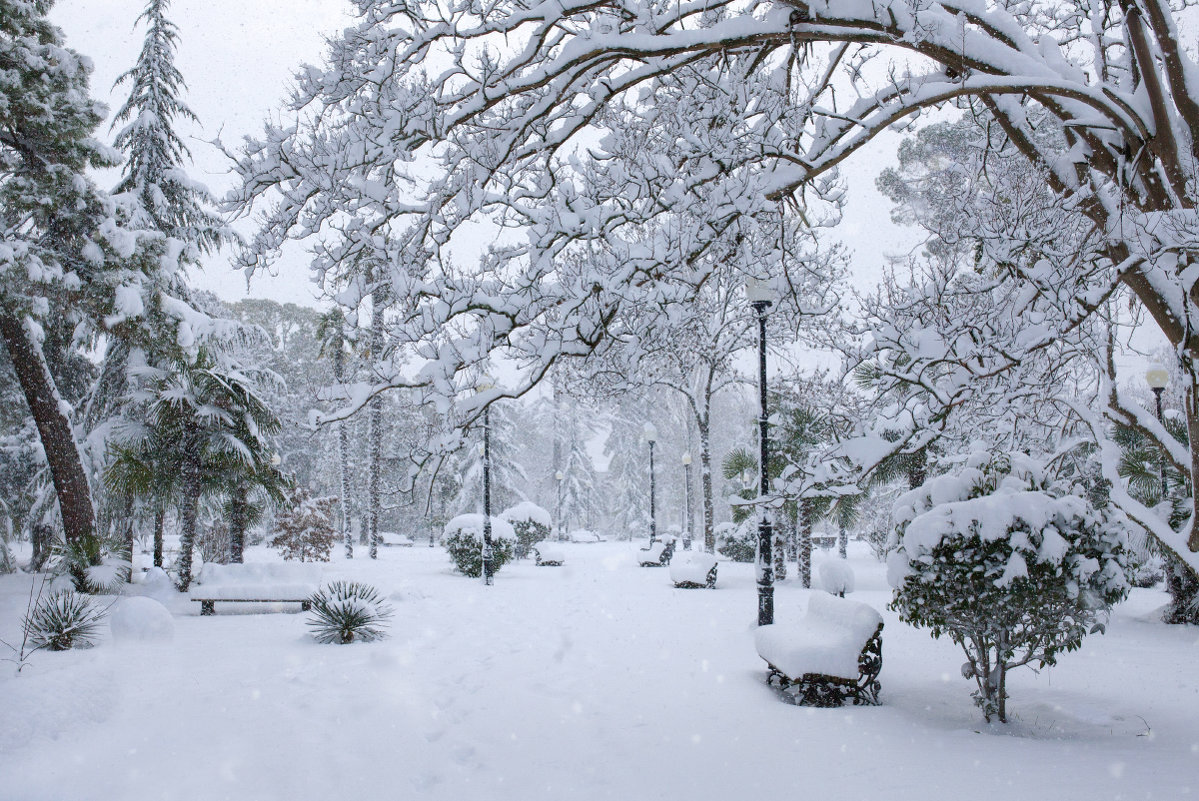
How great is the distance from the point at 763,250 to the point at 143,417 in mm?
13964

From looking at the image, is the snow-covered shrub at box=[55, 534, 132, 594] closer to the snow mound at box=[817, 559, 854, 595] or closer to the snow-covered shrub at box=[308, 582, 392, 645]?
Result: the snow-covered shrub at box=[308, 582, 392, 645]

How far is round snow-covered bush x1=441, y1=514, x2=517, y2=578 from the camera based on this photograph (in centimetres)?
1839

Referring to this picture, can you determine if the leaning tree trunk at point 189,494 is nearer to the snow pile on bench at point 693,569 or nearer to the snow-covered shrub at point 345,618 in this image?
the snow-covered shrub at point 345,618

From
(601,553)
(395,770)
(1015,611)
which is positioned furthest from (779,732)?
(601,553)

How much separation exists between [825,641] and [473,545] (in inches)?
525

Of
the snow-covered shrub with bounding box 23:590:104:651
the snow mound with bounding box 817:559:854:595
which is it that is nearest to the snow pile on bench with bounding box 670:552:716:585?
the snow mound with bounding box 817:559:854:595

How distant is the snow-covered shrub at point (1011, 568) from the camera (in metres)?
5.37

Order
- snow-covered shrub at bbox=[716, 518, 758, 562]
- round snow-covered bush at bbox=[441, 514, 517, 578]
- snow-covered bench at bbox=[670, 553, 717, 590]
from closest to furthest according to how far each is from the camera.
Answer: snow-covered bench at bbox=[670, 553, 717, 590] → round snow-covered bush at bbox=[441, 514, 517, 578] → snow-covered shrub at bbox=[716, 518, 758, 562]

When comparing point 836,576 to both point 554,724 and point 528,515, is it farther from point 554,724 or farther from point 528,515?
point 528,515

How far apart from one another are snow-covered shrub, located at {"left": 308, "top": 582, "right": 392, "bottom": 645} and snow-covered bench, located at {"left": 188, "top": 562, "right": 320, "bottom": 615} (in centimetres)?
281

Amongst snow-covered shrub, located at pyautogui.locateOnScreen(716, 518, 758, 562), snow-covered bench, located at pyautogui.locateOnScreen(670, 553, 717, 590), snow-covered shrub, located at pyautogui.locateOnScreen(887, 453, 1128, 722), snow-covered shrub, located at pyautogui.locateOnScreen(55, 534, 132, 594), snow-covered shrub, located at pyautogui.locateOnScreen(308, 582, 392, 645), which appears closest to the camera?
snow-covered shrub, located at pyautogui.locateOnScreen(887, 453, 1128, 722)

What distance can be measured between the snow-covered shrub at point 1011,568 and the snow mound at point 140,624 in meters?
9.20

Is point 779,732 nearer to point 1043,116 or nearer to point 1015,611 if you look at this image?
point 1015,611

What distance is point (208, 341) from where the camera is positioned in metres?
13.6
